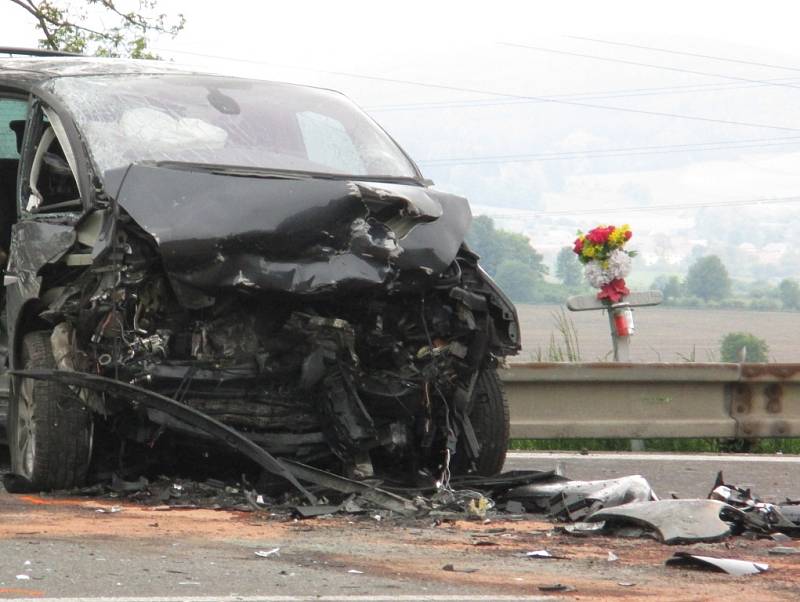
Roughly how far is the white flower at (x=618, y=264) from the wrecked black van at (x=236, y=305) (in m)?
5.14

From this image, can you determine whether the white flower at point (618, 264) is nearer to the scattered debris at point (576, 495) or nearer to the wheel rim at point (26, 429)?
the scattered debris at point (576, 495)

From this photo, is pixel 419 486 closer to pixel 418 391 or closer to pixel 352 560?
pixel 418 391

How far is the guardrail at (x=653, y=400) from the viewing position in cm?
1102

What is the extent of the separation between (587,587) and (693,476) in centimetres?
441

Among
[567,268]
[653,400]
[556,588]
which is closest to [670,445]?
[653,400]

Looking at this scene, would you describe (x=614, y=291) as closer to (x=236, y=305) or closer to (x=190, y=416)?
(x=236, y=305)

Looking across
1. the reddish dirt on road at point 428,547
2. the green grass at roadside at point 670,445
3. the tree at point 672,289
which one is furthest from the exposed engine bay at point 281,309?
the tree at point 672,289

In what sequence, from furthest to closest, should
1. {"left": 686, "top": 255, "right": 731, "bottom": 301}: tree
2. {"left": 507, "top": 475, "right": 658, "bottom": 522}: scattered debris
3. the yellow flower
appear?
{"left": 686, "top": 255, "right": 731, "bottom": 301}: tree
the yellow flower
{"left": 507, "top": 475, "right": 658, "bottom": 522}: scattered debris

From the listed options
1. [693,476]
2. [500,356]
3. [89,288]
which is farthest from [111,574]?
[693,476]

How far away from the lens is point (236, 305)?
7.05m

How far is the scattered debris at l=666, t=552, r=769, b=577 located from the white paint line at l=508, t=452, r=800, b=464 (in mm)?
4629

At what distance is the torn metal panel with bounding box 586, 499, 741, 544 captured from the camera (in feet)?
20.0

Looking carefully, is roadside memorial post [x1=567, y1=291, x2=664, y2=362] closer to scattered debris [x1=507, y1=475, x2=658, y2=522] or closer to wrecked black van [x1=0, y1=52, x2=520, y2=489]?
wrecked black van [x1=0, y1=52, x2=520, y2=489]

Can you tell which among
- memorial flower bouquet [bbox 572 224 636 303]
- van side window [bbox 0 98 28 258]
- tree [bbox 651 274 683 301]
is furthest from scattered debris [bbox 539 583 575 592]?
tree [bbox 651 274 683 301]
